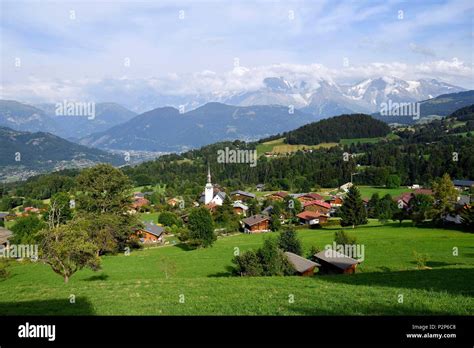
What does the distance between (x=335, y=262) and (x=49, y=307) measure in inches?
904

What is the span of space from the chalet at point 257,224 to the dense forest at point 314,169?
1657 inches

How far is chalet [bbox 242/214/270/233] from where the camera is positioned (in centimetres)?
6856

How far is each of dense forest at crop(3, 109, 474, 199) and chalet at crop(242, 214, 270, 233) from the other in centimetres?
4210

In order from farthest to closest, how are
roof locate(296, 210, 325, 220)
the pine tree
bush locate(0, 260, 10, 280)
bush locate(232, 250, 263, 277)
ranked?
1. roof locate(296, 210, 325, 220)
2. the pine tree
3. bush locate(0, 260, 10, 280)
4. bush locate(232, 250, 263, 277)

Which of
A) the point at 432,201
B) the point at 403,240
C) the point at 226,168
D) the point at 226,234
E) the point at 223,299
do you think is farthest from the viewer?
the point at 226,168

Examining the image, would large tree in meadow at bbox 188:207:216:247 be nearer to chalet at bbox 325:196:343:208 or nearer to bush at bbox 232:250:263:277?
bush at bbox 232:250:263:277

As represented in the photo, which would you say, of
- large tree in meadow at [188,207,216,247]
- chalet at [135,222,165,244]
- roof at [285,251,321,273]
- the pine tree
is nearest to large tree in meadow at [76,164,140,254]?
large tree in meadow at [188,207,216,247]

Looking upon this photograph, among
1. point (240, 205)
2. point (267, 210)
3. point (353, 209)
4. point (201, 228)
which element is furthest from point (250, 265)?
point (240, 205)

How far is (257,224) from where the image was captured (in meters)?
69.0
